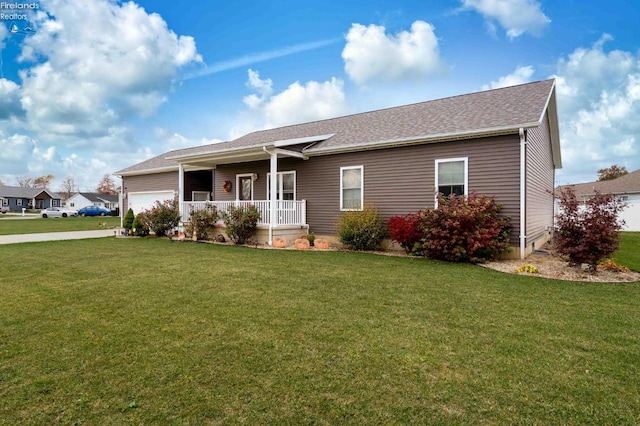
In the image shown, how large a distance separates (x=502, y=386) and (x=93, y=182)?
102 metres

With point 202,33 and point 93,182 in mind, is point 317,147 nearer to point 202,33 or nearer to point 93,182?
point 202,33

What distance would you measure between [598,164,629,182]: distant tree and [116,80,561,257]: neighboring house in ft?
127

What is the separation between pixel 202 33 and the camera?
15.0m

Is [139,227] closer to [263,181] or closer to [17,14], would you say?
[263,181]

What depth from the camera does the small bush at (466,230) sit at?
816 cm

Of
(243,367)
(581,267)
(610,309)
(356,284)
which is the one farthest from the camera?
(581,267)

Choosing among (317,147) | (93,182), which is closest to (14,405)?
(317,147)

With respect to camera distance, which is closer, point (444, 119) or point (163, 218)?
point (444, 119)

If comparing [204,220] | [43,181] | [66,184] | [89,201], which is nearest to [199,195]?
[204,220]

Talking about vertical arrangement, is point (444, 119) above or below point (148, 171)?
above

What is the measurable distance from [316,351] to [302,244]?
26.2ft

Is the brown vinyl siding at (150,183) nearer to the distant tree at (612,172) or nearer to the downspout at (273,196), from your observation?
the downspout at (273,196)

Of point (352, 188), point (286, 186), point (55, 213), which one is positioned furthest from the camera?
point (55, 213)

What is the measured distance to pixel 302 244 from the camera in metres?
11.2
